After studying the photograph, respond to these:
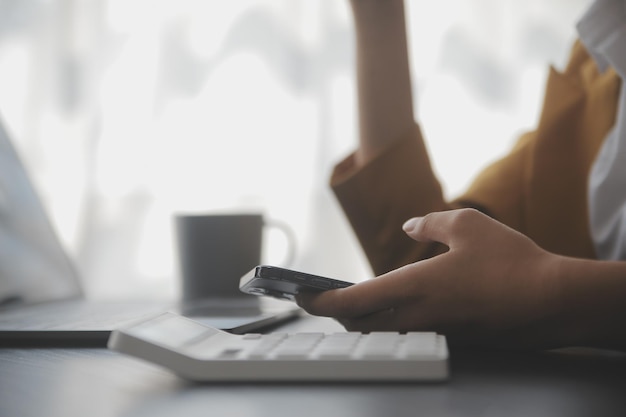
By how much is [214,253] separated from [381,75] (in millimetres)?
292

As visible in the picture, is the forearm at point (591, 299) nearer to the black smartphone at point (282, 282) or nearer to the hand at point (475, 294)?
the hand at point (475, 294)

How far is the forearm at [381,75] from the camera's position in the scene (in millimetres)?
779

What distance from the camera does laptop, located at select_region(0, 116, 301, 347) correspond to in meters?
0.47

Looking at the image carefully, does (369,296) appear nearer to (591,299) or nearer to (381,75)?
(591,299)

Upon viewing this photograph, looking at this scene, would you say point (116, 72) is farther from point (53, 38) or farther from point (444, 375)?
point (444, 375)

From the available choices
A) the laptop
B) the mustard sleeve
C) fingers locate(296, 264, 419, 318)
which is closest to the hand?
fingers locate(296, 264, 419, 318)

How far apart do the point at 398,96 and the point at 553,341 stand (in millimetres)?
439

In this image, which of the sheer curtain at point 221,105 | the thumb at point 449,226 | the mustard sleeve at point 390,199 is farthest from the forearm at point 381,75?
the sheer curtain at point 221,105

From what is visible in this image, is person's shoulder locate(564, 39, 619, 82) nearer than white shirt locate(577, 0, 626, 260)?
No

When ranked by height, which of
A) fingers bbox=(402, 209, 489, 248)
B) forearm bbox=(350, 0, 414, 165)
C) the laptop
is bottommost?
the laptop

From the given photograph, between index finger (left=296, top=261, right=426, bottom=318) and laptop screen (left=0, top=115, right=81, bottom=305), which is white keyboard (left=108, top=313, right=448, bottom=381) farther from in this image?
laptop screen (left=0, top=115, right=81, bottom=305)

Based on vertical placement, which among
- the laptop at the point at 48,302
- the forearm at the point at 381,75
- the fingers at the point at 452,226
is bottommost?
the laptop at the point at 48,302

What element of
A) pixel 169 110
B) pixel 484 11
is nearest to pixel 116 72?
pixel 169 110

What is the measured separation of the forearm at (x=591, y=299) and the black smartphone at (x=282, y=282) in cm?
13
